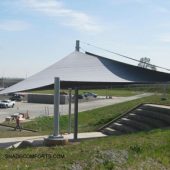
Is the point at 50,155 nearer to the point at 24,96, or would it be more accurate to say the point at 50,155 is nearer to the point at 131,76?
the point at 131,76

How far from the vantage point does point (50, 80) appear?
14.6 m

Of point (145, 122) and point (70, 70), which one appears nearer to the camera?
point (70, 70)

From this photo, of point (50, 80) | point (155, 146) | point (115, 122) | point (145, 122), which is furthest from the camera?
point (115, 122)

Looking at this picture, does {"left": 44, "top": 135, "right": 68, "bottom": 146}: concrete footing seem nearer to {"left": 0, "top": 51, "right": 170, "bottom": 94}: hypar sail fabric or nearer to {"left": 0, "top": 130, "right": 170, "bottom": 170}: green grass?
{"left": 0, "top": 130, "right": 170, "bottom": 170}: green grass

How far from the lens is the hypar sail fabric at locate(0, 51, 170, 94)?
49.1ft

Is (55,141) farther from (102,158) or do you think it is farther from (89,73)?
(89,73)

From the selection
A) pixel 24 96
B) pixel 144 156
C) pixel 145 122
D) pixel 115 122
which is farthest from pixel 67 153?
pixel 24 96

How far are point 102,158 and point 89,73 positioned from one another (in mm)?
7955

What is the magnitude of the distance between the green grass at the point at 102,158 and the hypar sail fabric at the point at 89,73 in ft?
17.2

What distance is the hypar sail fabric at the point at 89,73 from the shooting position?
1498 cm

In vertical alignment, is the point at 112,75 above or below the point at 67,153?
above

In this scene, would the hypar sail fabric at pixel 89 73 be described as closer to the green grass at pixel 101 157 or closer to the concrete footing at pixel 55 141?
the concrete footing at pixel 55 141

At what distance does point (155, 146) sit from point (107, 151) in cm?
146

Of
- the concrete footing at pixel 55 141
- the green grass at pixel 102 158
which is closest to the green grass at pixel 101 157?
the green grass at pixel 102 158
